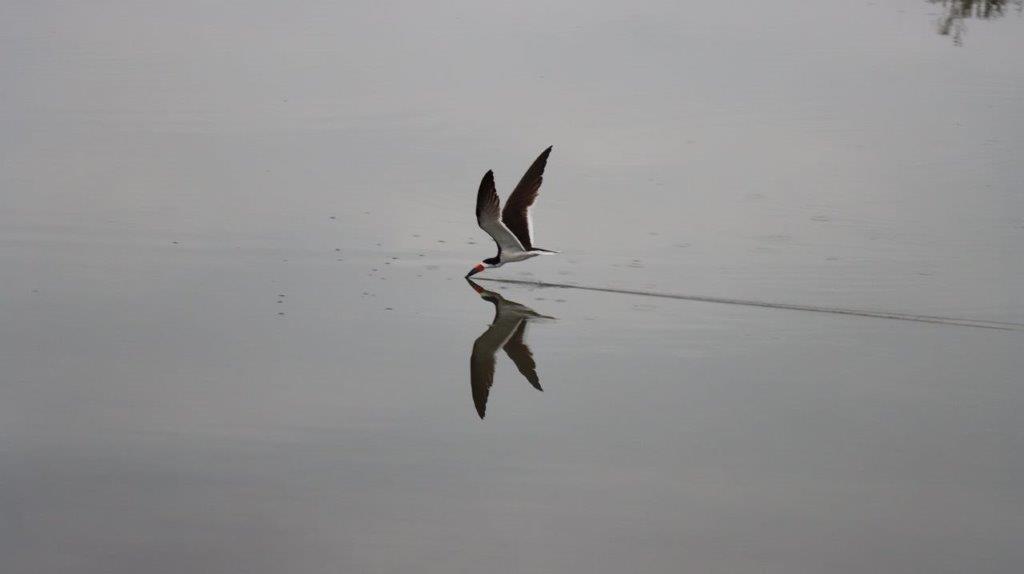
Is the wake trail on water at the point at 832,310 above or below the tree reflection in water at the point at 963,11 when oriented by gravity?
below

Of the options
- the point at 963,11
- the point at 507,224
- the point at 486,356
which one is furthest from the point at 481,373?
the point at 963,11

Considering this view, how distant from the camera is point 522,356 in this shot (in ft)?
30.3

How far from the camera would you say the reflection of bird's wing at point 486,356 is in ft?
27.9

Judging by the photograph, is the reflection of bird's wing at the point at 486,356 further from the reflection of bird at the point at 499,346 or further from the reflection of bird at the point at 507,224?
the reflection of bird at the point at 507,224

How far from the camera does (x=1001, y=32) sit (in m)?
19.0

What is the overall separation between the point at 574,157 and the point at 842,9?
8.78 meters

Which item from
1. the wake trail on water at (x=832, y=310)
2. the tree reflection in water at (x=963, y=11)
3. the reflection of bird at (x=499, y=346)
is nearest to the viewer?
the reflection of bird at (x=499, y=346)

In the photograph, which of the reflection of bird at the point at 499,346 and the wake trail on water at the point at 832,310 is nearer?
the reflection of bird at the point at 499,346

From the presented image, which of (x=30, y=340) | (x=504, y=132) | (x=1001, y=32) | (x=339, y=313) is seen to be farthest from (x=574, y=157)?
(x=1001, y=32)

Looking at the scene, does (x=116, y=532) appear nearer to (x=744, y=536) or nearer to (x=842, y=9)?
(x=744, y=536)

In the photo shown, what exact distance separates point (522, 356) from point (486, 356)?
Answer: 23cm

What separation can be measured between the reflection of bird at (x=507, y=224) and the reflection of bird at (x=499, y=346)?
29 cm

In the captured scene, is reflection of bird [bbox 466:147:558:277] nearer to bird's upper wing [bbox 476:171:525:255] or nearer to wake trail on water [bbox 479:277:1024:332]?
bird's upper wing [bbox 476:171:525:255]

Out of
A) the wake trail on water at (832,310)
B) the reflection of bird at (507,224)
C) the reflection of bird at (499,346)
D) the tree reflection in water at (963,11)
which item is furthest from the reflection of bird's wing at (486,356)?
the tree reflection in water at (963,11)
